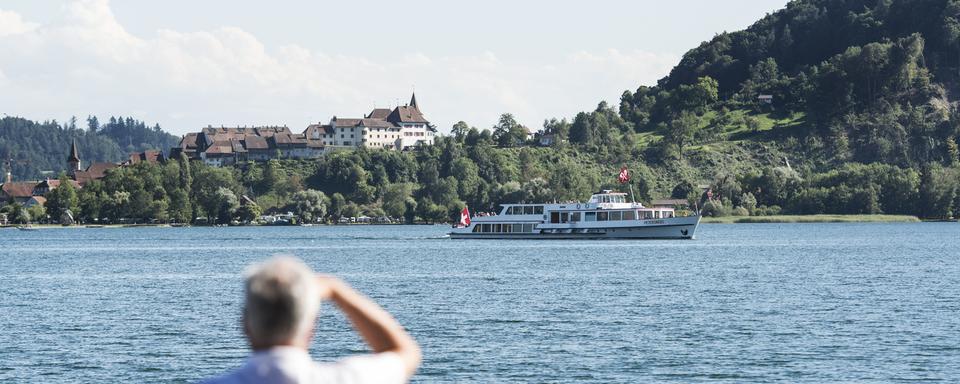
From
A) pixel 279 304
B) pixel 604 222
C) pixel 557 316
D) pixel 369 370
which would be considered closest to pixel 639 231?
pixel 604 222

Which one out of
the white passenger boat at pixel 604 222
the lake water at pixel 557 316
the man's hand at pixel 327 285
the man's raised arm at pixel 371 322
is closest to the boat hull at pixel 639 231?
the white passenger boat at pixel 604 222

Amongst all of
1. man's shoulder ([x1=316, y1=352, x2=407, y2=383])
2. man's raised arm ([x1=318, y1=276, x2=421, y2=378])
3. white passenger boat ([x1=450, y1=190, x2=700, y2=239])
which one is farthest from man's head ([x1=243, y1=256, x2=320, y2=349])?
white passenger boat ([x1=450, y1=190, x2=700, y2=239])

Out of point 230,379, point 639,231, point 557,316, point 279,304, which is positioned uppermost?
point 279,304

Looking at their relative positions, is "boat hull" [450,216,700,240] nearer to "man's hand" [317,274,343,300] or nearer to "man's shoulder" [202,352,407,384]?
"man's shoulder" [202,352,407,384]

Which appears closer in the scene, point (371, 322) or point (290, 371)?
point (290, 371)

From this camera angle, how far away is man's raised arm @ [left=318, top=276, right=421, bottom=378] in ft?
23.0

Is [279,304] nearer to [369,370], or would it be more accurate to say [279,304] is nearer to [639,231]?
[369,370]

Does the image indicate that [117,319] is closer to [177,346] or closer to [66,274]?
[177,346]

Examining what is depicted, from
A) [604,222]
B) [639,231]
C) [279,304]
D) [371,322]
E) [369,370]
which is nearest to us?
[279,304]

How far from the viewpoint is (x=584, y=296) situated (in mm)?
67500

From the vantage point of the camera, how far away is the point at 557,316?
57.2 m

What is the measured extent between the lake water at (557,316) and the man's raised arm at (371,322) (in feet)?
104

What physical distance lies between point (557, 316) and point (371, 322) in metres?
50.4

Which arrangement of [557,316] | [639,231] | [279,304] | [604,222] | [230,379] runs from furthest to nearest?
[604,222], [639,231], [557,316], [230,379], [279,304]
